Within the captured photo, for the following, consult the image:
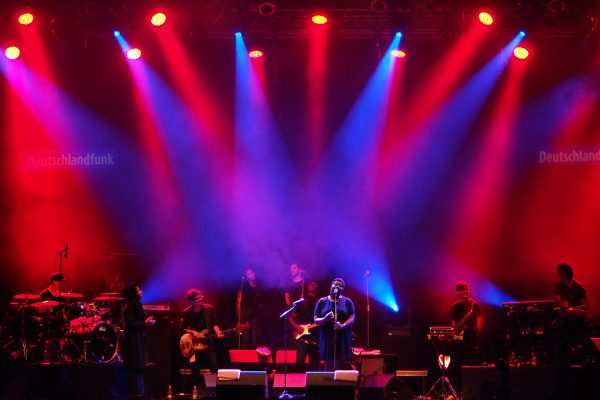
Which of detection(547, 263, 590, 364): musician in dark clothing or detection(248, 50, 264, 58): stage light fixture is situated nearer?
detection(547, 263, 590, 364): musician in dark clothing

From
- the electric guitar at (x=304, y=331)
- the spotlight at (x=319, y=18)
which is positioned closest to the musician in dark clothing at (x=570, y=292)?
the electric guitar at (x=304, y=331)

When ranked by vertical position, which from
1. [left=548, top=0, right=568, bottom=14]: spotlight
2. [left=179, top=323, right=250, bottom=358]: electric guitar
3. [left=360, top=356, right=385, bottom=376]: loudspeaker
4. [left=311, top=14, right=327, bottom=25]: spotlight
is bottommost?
[left=360, top=356, right=385, bottom=376]: loudspeaker

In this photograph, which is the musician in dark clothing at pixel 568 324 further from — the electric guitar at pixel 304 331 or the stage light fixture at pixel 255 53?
the stage light fixture at pixel 255 53

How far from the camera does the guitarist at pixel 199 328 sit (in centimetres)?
1438

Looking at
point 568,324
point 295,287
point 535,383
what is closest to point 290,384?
point 295,287

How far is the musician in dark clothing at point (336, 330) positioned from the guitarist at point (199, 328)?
221 cm

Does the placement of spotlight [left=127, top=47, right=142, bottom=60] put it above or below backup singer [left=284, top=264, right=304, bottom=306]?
above

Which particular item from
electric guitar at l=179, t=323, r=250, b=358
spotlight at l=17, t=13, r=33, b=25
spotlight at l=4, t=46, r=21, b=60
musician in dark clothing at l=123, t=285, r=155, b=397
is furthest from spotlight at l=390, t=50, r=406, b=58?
spotlight at l=4, t=46, r=21, b=60

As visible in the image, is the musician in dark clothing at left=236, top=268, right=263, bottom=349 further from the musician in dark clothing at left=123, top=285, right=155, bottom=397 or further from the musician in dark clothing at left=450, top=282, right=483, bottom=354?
the musician in dark clothing at left=450, top=282, right=483, bottom=354

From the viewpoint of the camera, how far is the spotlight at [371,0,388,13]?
15.1 metres

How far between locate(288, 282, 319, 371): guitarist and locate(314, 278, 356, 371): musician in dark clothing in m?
0.40

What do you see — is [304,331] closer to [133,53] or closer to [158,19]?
[158,19]

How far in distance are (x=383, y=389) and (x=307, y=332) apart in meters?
2.64

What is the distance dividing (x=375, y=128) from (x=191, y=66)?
4271 mm
